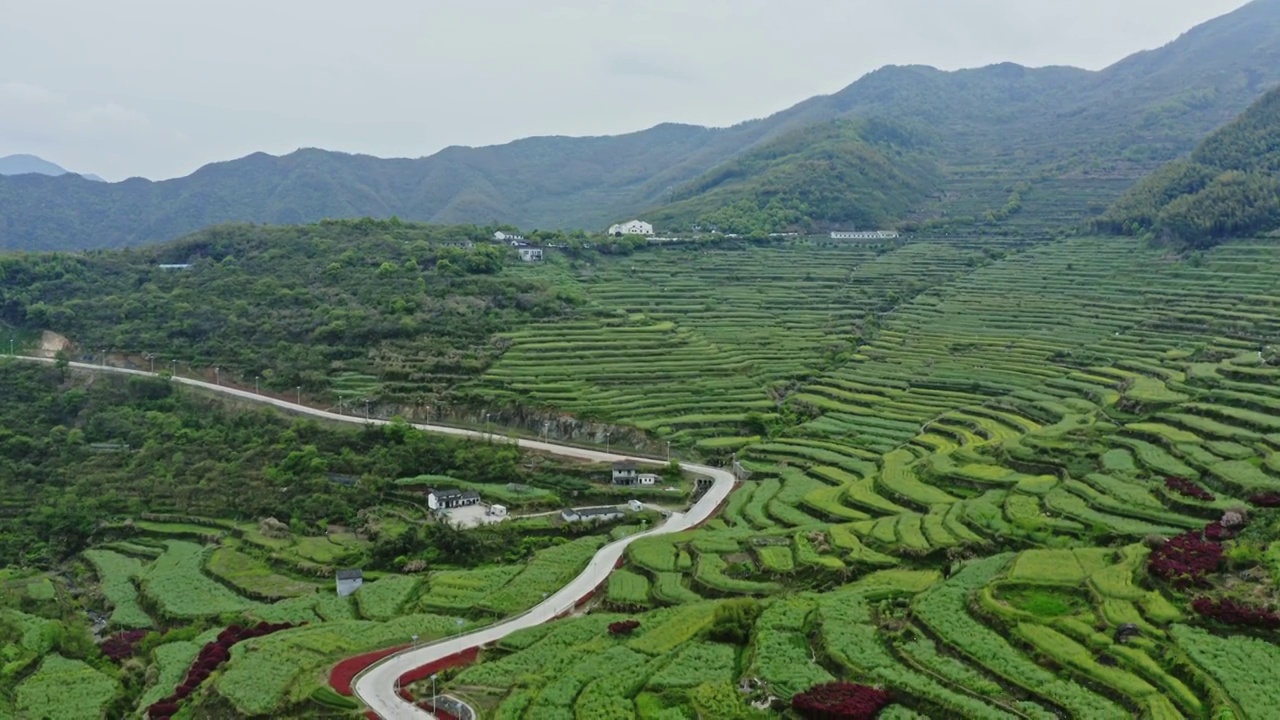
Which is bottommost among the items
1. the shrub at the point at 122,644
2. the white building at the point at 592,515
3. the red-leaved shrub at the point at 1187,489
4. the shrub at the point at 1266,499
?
the shrub at the point at 122,644

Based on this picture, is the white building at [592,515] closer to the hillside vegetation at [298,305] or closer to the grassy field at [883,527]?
the grassy field at [883,527]

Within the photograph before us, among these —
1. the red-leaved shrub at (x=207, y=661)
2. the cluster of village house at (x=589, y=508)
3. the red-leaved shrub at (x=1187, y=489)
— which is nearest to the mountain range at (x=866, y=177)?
the cluster of village house at (x=589, y=508)

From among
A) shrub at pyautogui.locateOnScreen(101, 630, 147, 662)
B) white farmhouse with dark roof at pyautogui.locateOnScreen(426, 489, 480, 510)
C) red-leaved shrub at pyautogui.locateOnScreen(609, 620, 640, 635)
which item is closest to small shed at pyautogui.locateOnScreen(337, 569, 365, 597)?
shrub at pyautogui.locateOnScreen(101, 630, 147, 662)

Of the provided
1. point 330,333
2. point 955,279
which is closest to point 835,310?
point 955,279

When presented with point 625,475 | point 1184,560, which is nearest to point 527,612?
point 625,475

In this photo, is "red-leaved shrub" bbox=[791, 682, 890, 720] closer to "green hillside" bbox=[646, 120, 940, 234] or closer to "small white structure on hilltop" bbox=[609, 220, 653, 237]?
"green hillside" bbox=[646, 120, 940, 234]

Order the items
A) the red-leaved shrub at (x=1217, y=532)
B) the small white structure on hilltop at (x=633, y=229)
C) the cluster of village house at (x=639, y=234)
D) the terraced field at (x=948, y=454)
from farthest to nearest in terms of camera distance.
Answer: the small white structure on hilltop at (x=633, y=229) → the cluster of village house at (x=639, y=234) → the red-leaved shrub at (x=1217, y=532) → the terraced field at (x=948, y=454)

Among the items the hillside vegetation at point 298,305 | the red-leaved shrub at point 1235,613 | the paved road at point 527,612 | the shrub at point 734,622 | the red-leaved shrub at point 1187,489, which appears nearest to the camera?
the red-leaved shrub at point 1235,613
